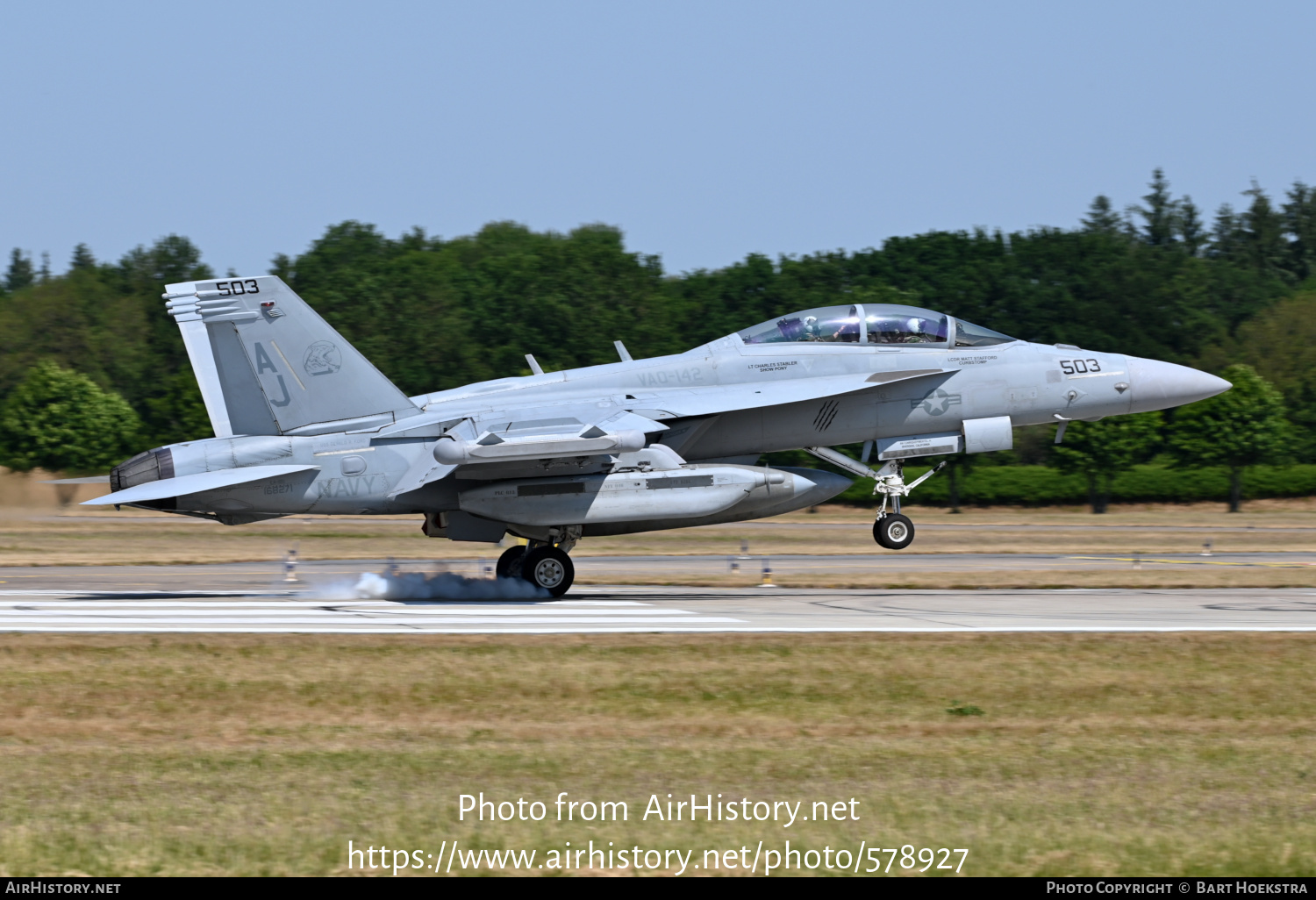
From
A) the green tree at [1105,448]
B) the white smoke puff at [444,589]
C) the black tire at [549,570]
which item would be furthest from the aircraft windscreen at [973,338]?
the green tree at [1105,448]

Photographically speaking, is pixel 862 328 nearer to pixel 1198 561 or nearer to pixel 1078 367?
pixel 1078 367

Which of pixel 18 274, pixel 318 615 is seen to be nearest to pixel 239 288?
pixel 318 615

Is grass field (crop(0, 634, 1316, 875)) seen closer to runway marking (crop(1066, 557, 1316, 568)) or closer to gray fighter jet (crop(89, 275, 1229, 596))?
gray fighter jet (crop(89, 275, 1229, 596))

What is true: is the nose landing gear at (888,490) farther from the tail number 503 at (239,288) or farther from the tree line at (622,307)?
the tree line at (622,307)

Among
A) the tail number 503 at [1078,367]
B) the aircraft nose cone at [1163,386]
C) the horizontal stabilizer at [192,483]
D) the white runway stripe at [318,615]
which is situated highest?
the tail number 503 at [1078,367]

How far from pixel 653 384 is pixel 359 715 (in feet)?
31.4

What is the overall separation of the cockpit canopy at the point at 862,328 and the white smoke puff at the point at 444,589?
4.90 m

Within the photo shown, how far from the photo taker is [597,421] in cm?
1878

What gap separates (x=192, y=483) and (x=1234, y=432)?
179 ft

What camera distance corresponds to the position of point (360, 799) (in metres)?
8.05

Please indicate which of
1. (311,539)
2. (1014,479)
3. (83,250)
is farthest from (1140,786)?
(83,250)

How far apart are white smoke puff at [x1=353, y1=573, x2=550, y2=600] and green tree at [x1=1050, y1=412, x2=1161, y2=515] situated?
1775 inches

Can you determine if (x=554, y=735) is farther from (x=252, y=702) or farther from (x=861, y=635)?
(x=861, y=635)

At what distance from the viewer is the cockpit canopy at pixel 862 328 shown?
783 inches
